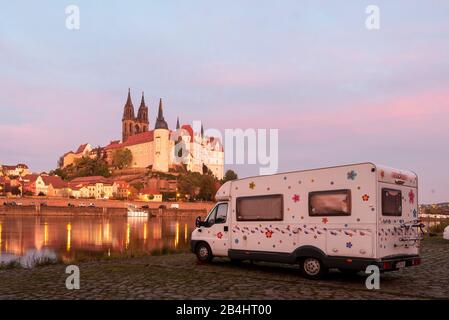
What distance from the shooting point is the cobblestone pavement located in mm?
10086

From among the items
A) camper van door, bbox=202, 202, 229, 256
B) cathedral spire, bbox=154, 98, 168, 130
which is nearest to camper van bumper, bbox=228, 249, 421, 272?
camper van door, bbox=202, 202, 229, 256

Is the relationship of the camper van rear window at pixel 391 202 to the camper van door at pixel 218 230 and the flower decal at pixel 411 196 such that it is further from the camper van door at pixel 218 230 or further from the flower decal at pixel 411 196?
the camper van door at pixel 218 230

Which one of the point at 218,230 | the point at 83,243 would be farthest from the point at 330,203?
the point at 83,243

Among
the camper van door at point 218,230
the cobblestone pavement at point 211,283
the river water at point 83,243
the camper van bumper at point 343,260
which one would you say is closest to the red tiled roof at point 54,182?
the river water at point 83,243

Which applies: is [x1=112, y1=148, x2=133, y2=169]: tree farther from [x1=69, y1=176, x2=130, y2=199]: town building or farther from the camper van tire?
the camper van tire

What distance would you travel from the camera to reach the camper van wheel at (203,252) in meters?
16.4

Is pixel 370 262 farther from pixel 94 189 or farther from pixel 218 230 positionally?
pixel 94 189

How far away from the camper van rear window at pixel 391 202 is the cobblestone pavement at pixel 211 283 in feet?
6.36

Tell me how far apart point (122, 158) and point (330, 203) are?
187280 mm

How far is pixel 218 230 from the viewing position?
16062mm

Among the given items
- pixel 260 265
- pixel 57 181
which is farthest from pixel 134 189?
pixel 260 265
